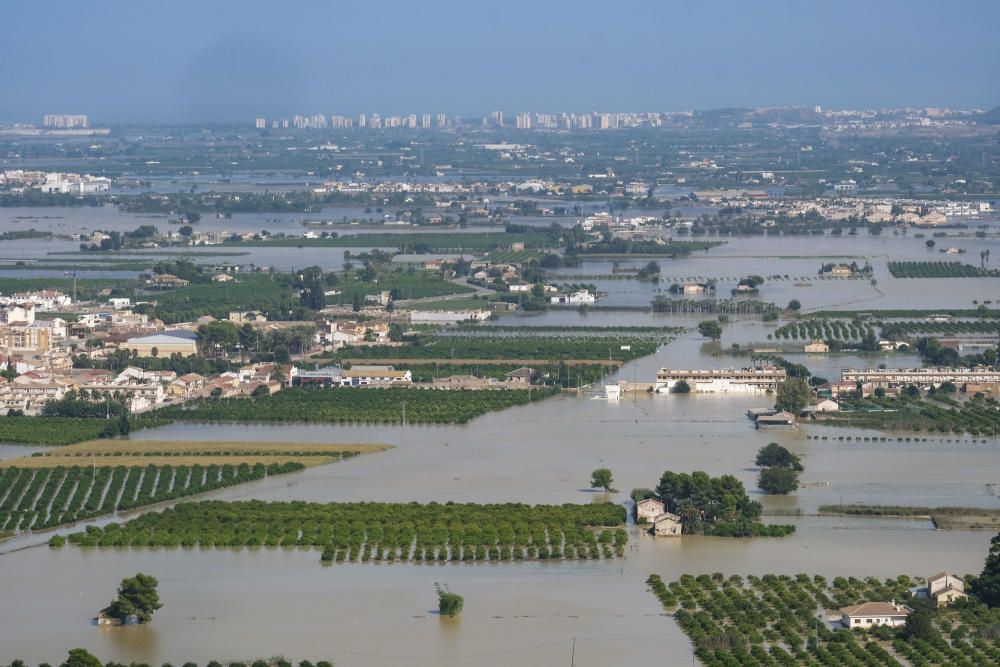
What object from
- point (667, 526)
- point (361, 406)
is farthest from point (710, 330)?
point (667, 526)

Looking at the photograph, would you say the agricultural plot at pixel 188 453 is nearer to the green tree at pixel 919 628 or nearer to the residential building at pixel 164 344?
the residential building at pixel 164 344

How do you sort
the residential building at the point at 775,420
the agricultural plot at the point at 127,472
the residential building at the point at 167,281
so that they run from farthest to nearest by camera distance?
the residential building at the point at 167,281
the residential building at the point at 775,420
the agricultural plot at the point at 127,472

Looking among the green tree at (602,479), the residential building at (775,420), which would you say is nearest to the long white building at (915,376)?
the residential building at (775,420)

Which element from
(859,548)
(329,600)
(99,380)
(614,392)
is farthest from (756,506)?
(99,380)

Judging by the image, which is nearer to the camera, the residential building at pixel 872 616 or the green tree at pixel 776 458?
the residential building at pixel 872 616

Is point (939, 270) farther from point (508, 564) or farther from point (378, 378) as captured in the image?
point (508, 564)

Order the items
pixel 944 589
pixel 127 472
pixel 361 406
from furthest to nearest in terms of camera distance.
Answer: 1. pixel 361 406
2. pixel 127 472
3. pixel 944 589
